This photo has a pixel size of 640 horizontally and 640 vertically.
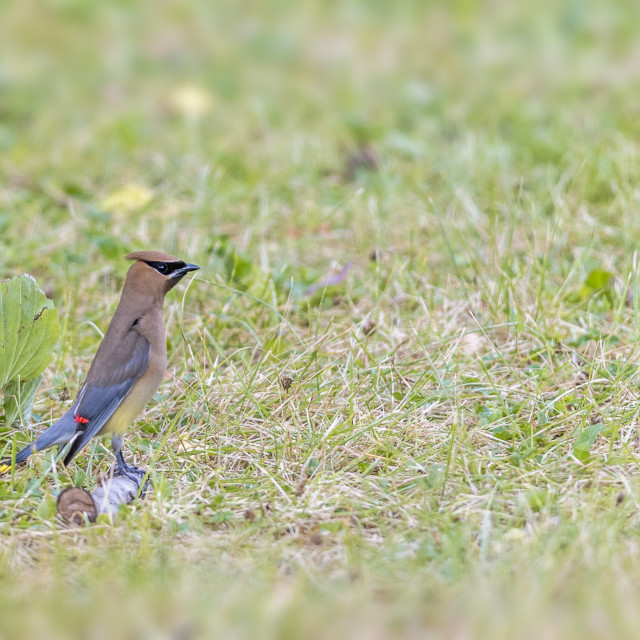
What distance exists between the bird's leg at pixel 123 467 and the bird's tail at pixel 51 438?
147 millimetres

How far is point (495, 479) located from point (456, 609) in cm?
89

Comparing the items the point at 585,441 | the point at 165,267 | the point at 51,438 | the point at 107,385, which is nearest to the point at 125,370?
the point at 107,385

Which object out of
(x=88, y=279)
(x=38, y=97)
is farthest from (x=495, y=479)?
(x=38, y=97)

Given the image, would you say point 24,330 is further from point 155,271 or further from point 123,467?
point 123,467

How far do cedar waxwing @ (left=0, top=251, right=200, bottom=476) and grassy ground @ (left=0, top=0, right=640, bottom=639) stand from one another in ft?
0.42

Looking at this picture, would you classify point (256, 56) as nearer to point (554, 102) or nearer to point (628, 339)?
point (554, 102)

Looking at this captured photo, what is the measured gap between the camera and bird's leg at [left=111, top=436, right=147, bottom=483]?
3.27 metres

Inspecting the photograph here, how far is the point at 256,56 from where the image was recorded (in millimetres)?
8484

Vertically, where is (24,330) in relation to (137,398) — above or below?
above

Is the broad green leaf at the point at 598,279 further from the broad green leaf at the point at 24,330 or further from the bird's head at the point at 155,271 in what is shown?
the broad green leaf at the point at 24,330

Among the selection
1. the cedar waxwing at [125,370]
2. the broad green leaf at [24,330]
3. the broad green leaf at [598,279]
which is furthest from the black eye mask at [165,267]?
the broad green leaf at [598,279]

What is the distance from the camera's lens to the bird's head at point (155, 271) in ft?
12.0

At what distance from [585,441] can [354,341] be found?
1065 mm

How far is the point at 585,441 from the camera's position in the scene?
327 centimetres
